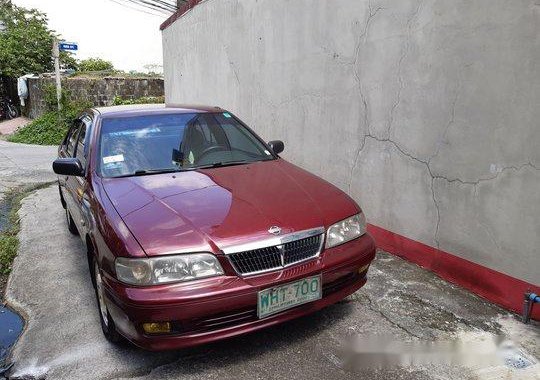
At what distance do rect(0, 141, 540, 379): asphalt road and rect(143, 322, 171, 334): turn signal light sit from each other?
347mm

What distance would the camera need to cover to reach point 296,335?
2891mm

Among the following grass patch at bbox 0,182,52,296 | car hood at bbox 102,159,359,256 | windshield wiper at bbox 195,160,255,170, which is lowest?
grass patch at bbox 0,182,52,296

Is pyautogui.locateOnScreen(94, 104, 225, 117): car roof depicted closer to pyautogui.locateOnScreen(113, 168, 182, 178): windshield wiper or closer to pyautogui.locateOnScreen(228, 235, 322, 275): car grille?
pyautogui.locateOnScreen(113, 168, 182, 178): windshield wiper

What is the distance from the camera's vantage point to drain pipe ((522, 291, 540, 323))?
287 centimetres

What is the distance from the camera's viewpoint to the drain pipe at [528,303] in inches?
113

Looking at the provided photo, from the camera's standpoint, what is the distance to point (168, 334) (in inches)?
94.3

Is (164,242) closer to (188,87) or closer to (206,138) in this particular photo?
(206,138)

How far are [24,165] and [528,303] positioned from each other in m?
9.85

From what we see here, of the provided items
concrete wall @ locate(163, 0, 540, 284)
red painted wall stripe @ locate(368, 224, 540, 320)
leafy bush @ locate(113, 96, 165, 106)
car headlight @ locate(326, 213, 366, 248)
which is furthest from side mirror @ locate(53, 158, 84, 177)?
leafy bush @ locate(113, 96, 165, 106)

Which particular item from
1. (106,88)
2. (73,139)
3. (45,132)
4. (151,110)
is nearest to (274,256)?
(151,110)

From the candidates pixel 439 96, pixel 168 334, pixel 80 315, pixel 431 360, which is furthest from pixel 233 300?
pixel 439 96

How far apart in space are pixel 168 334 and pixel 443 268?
233 centimetres

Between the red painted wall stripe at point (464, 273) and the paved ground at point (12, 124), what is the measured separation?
17358 mm

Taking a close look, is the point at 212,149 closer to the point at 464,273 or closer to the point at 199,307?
the point at 199,307
